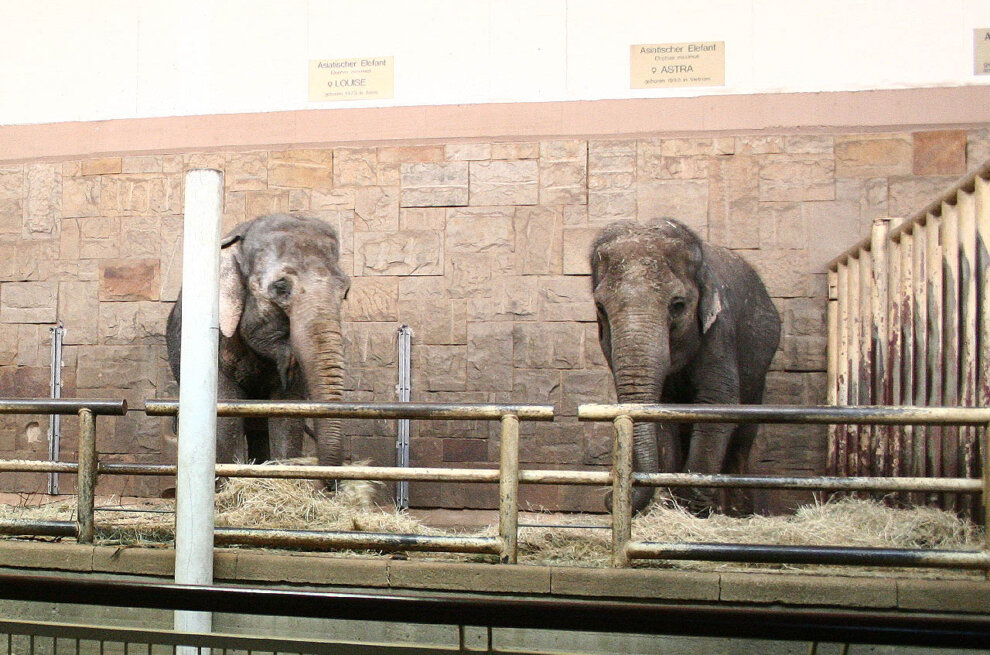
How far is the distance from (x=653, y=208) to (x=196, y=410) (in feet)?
18.7

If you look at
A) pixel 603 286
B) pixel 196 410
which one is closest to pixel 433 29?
pixel 603 286

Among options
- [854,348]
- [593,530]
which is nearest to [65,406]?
[593,530]

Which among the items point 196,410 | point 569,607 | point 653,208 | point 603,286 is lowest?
point 569,607

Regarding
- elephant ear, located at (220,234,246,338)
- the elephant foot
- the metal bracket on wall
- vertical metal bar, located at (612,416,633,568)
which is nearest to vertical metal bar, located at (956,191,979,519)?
the elephant foot

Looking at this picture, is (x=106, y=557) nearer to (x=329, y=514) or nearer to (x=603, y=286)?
(x=329, y=514)

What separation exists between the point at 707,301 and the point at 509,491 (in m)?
2.96

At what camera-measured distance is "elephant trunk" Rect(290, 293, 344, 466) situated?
22.3 ft

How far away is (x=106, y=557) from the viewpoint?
4.83 meters

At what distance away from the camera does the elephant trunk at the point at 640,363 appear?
20.3 ft

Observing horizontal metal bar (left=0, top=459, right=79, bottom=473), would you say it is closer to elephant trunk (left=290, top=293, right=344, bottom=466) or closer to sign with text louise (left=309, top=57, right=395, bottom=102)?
elephant trunk (left=290, top=293, right=344, bottom=466)

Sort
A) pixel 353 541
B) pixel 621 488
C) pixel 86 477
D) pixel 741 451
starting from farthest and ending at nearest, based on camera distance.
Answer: pixel 741 451, pixel 86 477, pixel 353 541, pixel 621 488

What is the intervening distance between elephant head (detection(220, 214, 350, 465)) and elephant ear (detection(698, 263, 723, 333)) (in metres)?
2.44

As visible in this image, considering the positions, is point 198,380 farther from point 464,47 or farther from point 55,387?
point 55,387

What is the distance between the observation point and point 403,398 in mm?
9000
